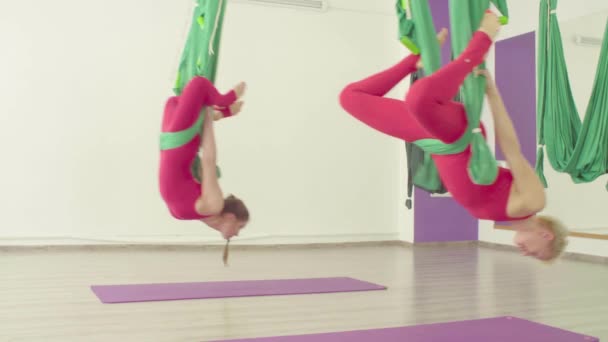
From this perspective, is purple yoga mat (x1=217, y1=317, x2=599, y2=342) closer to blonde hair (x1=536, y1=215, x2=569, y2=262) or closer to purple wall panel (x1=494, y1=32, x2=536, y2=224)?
blonde hair (x1=536, y1=215, x2=569, y2=262)

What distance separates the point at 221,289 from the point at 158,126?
2.91m

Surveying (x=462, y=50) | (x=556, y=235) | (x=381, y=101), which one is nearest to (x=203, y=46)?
(x=381, y=101)

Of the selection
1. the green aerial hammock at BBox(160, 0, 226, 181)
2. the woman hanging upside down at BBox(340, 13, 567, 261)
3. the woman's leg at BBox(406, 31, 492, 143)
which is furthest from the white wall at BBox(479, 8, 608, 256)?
the green aerial hammock at BBox(160, 0, 226, 181)

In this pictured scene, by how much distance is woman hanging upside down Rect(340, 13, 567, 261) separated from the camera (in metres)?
2.67

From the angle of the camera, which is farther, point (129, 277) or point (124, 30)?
point (124, 30)

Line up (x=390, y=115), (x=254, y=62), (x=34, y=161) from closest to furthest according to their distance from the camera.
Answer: (x=390, y=115), (x=34, y=161), (x=254, y=62)

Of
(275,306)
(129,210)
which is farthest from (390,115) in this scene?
(129,210)

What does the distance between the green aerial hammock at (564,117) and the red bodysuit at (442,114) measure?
6.69 ft

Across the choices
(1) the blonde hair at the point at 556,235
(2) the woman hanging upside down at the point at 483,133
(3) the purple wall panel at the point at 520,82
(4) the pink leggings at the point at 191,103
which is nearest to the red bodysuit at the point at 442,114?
(2) the woman hanging upside down at the point at 483,133

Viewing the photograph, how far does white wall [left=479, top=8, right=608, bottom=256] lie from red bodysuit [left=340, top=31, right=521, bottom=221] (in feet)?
13.7

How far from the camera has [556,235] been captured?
121 inches

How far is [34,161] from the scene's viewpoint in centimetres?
689

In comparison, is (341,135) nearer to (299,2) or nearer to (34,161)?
(299,2)

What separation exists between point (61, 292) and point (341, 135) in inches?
167
